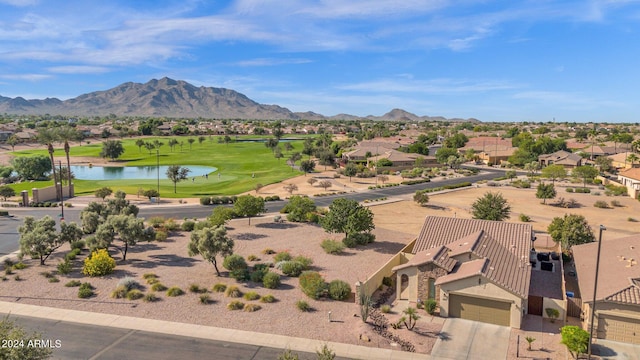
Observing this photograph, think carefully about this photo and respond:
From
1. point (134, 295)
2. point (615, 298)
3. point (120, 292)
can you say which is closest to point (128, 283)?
point (120, 292)

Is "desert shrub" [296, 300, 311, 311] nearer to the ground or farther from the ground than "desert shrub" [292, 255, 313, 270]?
nearer to the ground

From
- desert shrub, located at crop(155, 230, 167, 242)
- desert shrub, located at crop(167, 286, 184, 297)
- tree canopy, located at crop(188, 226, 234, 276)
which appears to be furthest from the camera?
desert shrub, located at crop(155, 230, 167, 242)

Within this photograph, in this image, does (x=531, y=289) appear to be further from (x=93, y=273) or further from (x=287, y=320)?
(x=93, y=273)

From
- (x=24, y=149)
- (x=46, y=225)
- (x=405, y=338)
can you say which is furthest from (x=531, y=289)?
(x=24, y=149)

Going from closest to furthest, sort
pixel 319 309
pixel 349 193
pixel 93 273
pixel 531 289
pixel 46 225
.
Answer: pixel 319 309 < pixel 531 289 < pixel 93 273 < pixel 46 225 < pixel 349 193

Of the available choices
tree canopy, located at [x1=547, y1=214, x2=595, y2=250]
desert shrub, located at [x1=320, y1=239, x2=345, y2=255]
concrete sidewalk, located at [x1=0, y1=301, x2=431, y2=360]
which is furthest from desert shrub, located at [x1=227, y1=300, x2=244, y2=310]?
tree canopy, located at [x1=547, y1=214, x2=595, y2=250]

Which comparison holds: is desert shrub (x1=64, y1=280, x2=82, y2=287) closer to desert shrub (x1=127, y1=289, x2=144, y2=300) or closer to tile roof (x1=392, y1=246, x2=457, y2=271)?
desert shrub (x1=127, y1=289, x2=144, y2=300)

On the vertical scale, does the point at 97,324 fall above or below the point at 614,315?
below

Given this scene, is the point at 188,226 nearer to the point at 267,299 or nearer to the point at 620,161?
the point at 267,299
